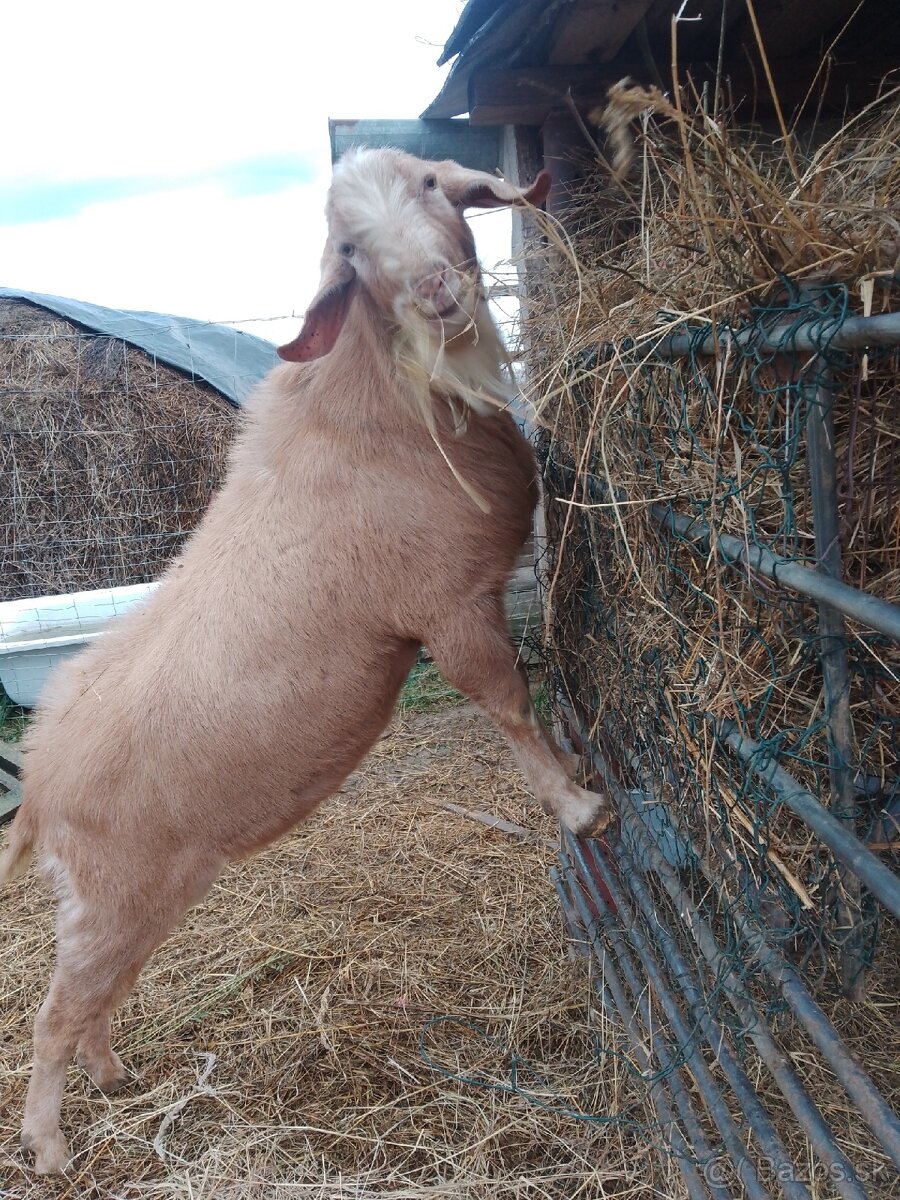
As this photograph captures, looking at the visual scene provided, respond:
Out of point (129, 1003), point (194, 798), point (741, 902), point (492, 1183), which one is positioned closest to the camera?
point (741, 902)

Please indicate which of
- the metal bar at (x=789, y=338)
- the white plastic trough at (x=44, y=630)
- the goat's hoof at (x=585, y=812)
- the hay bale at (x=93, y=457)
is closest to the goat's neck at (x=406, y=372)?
the metal bar at (x=789, y=338)

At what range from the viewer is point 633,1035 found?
268cm

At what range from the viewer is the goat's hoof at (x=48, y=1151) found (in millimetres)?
2977

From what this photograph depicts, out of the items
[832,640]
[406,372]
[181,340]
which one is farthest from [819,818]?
[181,340]

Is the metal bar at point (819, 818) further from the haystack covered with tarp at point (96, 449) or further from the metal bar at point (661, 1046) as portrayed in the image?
the haystack covered with tarp at point (96, 449)

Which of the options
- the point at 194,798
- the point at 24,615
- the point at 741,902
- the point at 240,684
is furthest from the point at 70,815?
the point at 24,615

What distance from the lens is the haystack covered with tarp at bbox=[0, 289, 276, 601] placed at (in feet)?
23.3

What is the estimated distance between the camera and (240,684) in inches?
110

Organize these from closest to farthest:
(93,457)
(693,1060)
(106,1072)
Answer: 1. (693,1060)
2. (106,1072)
3. (93,457)

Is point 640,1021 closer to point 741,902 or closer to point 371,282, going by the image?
point 741,902

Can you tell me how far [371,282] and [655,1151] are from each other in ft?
8.90

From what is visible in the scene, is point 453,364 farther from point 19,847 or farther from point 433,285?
point 19,847

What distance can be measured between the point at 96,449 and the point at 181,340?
1314 millimetres

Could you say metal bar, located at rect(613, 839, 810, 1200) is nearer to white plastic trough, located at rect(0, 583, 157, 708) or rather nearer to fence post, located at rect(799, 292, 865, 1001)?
fence post, located at rect(799, 292, 865, 1001)
